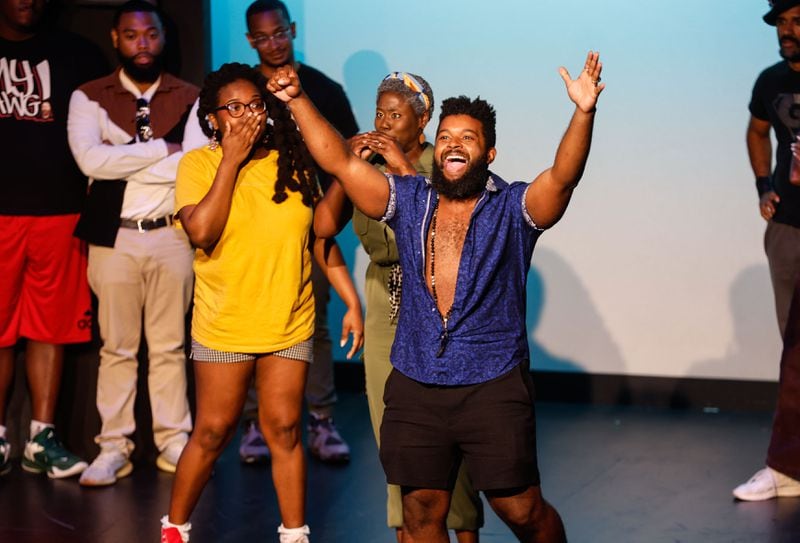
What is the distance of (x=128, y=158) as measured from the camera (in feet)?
17.8

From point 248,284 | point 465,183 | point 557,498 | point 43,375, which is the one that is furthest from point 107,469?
point 465,183

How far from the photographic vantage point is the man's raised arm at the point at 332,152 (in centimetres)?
363

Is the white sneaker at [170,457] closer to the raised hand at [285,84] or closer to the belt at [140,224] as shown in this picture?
the belt at [140,224]

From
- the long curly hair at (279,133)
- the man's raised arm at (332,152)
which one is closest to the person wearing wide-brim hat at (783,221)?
the long curly hair at (279,133)

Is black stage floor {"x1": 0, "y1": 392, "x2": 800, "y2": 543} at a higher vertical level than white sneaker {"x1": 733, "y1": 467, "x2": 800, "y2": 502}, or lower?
lower

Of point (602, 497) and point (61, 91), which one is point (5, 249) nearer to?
point (61, 91)

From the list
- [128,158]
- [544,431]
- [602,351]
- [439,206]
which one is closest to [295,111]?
[439,206]

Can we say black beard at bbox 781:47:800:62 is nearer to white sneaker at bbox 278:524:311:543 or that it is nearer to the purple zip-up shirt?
the purple zip-up shirt

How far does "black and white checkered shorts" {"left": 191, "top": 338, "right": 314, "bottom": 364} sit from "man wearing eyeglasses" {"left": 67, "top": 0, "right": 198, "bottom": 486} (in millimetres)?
1300

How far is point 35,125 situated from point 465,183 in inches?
105

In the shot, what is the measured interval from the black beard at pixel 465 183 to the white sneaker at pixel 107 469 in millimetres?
2530

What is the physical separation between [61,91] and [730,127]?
10.9ft

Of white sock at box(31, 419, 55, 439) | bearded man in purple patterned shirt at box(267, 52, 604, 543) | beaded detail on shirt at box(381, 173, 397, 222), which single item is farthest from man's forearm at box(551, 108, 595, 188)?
white sock at box(31, 419, 55, 439)

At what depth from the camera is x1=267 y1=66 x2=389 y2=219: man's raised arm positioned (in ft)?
11.9
